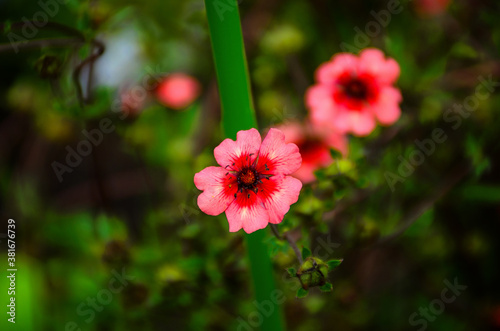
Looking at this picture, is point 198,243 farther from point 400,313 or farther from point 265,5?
point 265,5

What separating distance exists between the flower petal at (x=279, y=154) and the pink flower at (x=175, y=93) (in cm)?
78

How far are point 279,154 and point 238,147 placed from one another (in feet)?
0.17

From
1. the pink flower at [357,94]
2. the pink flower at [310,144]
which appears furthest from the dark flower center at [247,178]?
the pink flower at [310,144]

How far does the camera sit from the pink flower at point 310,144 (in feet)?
3.49

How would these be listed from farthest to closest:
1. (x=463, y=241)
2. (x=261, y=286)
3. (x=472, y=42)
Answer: (x=463, y=241)
(x=472, y=42)
(x=261, y=286)

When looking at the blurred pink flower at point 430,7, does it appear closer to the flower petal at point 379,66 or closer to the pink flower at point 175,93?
the flower petal at point 379,66

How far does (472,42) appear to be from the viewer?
3.43 feet

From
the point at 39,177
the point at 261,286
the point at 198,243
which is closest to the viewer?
the point at 261,286

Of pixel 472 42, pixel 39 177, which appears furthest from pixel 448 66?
pixel 39 177

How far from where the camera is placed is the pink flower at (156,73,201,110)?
50.8 inches

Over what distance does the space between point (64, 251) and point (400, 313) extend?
1049 millimetres

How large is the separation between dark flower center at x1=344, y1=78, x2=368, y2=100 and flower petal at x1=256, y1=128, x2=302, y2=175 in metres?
0.42

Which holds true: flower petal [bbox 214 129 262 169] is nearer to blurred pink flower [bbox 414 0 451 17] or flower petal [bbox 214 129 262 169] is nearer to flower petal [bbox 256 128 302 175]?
flower petal [bbox 256 128 302 175]

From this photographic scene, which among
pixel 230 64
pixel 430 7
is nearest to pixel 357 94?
pixel 230 64
